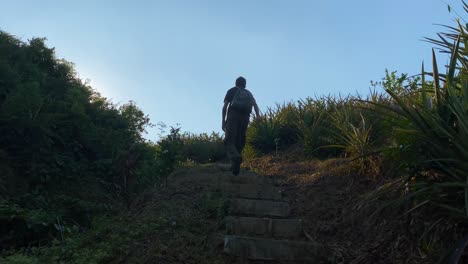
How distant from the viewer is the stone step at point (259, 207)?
711 centimetres

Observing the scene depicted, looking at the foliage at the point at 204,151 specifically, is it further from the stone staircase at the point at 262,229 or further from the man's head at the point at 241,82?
the stone staircase at the point at 262,229

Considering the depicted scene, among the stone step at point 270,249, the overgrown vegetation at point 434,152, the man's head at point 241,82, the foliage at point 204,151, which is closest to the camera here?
the overgrown vegetation at point 434,152

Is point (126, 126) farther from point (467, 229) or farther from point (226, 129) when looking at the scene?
point (467, 229)

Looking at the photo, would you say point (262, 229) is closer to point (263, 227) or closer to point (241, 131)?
point (263, 227)

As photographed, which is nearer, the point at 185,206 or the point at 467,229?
the point at 467,229

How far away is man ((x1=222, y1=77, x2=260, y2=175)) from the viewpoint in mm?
9336

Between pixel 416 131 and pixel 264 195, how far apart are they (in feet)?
10.4

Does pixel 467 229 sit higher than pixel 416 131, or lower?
lower

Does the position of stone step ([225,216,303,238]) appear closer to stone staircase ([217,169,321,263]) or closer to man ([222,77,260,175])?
stone staircase ([217,169,321,263])

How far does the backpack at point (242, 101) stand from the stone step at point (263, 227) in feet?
10.5

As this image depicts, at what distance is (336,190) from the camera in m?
7.65

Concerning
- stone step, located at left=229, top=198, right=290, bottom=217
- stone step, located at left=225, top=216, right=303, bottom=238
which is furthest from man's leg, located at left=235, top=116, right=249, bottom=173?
stone step, located at left=225, top=216, right=303, bottom=238

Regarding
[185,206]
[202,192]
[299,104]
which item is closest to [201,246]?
[185,206]

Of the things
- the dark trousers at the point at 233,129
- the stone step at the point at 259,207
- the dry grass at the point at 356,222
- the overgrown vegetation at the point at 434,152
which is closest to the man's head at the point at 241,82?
the dark trousers at the point at 233,129
